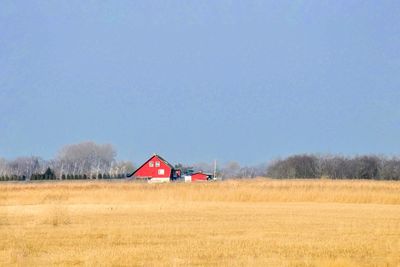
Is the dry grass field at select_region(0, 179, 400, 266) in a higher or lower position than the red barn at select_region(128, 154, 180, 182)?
lower

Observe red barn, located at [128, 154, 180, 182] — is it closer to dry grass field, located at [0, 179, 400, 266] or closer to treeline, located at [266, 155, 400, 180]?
treeline, located at [266, 155, 400, 180]

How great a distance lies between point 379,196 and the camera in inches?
1686

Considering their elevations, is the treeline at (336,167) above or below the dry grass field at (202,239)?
above

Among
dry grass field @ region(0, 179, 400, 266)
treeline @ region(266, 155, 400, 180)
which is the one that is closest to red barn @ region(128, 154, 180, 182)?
treeline @ region(266, 155, 400, 180)

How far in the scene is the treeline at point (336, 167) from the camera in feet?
314

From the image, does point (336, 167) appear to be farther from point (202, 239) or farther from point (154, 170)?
point (202, 239)

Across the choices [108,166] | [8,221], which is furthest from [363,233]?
[108,166]

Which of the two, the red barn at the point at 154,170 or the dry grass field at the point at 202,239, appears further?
the red barn at the point at 154,170

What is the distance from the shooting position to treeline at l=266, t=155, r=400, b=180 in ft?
314

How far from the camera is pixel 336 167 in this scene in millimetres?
101750

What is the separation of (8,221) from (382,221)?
14.9 meters

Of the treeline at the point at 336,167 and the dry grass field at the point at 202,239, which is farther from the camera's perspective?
the treeline at the point at 336,167

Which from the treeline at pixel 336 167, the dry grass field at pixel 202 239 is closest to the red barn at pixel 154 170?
the treeline at pixel 336 167

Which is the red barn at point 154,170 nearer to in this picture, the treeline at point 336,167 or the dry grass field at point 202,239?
the treeline at point 336,167
